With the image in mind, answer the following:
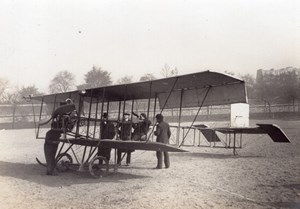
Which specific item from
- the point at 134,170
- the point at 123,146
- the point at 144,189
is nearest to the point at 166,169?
the point at 134,170

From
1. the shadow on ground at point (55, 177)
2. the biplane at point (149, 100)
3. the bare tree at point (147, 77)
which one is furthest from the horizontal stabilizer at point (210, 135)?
the bare tree at point (147, 77)

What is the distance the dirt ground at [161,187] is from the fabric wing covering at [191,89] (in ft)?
7.05

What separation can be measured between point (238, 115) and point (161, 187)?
10154 millimetres

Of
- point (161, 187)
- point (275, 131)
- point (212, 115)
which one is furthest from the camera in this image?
point (212, 115)

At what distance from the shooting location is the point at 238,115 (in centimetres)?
1697

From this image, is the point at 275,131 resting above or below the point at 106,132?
above

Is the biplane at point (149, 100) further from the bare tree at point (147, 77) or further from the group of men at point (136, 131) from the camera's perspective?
the bare tree at point (147, 77)

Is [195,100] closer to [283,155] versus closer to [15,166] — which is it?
[283,155]

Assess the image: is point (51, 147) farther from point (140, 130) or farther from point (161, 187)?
point (161, 187)

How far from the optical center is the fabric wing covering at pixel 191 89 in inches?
337

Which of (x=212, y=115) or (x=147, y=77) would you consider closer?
(x=212, y=115)

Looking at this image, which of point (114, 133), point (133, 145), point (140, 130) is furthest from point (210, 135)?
point (133, 145)

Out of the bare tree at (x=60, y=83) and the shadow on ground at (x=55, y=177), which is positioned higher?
the bare tree at (x=60, y=83)

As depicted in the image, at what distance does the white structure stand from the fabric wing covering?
5845 millimetres
